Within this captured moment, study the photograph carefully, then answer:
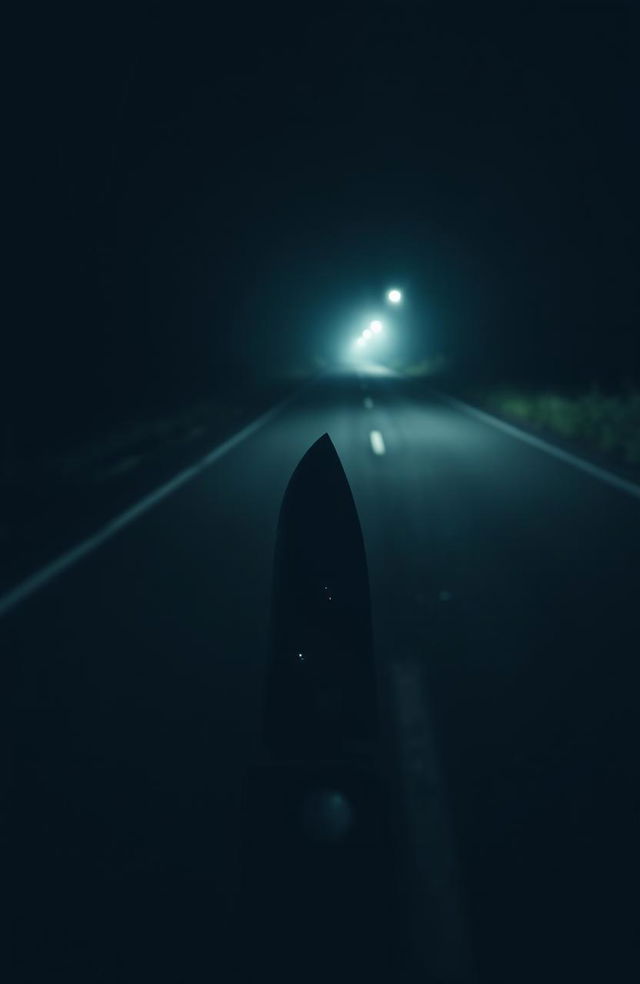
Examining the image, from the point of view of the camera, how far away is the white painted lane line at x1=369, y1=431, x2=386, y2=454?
A: 1571cm

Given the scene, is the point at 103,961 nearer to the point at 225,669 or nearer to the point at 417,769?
the point at 417,769

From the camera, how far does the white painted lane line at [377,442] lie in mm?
15712

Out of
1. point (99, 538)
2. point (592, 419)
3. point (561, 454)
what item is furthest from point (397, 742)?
point (592, 419)

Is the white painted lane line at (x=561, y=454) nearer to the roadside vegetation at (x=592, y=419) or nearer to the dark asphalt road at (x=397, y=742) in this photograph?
the roadside vegetation at (x=592, y=419)

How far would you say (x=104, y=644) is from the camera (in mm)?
5461

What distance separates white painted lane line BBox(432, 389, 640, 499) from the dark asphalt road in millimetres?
3131

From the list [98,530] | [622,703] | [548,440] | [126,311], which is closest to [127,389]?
[126,311]

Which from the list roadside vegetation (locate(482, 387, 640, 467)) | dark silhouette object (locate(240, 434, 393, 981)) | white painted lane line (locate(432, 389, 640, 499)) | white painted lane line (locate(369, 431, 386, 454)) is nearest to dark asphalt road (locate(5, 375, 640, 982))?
dark silhouette object (locate(240, 434, 393, 981))

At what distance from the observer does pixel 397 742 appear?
4109mm

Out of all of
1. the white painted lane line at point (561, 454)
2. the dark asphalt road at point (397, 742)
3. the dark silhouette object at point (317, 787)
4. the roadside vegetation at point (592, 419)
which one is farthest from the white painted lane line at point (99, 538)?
the roadside vegetation at point (592, 419)

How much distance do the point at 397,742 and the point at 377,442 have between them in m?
13.0

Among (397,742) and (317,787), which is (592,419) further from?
(317,787)

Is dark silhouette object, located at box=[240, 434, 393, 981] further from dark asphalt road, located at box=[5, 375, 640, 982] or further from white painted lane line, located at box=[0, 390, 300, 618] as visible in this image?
white painted lane line, located at box=[0, 390, 300, 618]

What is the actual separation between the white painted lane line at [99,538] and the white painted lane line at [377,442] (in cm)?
294
